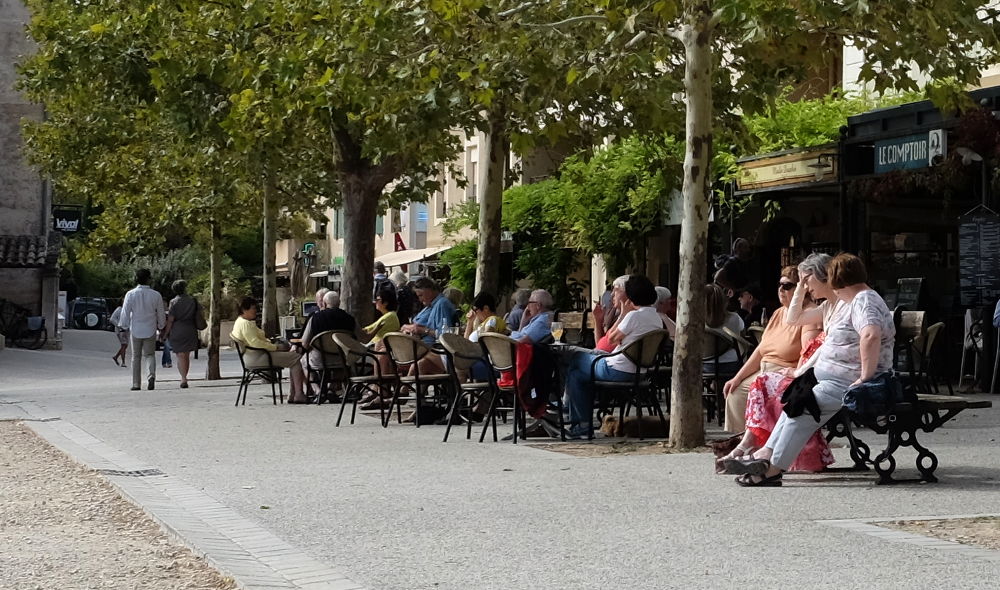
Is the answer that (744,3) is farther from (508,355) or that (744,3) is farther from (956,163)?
(956,163)

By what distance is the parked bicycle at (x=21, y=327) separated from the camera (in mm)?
43125

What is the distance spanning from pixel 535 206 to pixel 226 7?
38.7ft

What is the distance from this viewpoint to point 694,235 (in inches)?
494

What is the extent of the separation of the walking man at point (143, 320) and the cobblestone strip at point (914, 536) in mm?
17367

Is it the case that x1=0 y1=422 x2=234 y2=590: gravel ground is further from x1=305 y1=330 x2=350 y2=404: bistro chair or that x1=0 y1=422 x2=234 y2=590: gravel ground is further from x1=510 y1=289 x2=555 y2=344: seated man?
x1=305 y1=330 x2=350 y2=404: bistro chair

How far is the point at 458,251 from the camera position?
103 ft

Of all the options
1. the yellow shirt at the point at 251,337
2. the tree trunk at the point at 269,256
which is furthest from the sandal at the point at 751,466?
the tree trunk at the point at 269,256

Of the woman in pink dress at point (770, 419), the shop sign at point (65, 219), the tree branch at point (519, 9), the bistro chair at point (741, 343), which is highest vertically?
the shop sign at point (65, 219)

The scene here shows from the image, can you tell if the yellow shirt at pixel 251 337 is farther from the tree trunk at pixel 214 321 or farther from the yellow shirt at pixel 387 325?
the tree trunk at pixel 214 321

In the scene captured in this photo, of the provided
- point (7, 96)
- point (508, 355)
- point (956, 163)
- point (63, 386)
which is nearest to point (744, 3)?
point (508, 355)

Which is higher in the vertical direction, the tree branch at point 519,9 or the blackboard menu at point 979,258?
the tree branch at point 519,9

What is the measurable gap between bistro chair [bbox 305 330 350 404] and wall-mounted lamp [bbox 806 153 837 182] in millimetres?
6650

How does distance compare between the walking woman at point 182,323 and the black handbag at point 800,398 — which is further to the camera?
the walking woman at point 182,323

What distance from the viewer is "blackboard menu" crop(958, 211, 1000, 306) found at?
1922 cm
